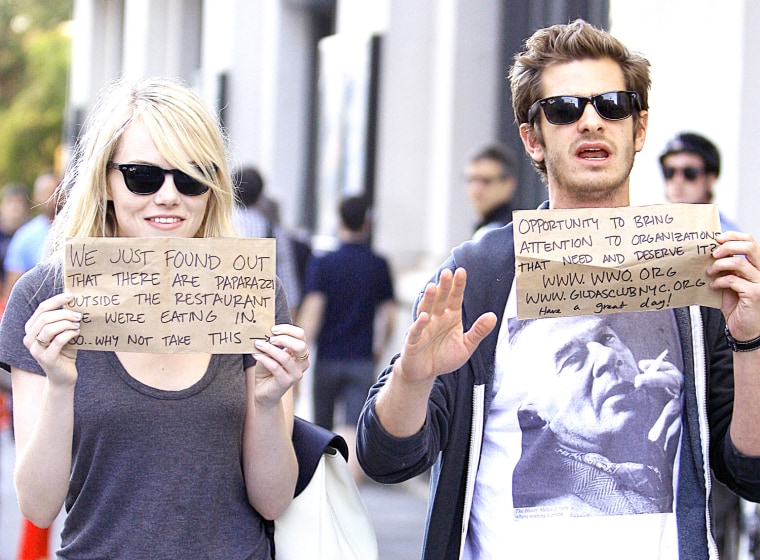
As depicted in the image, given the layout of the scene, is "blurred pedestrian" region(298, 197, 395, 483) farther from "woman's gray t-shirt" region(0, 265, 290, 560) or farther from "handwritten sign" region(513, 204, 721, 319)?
"handwritten sign" region(513, 204, 721, 319)

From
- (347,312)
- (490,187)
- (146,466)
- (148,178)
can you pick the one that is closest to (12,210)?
(347,312)

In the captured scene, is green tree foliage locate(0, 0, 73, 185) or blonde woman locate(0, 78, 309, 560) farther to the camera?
green tree foliage locate(0, 0, 73, 185)

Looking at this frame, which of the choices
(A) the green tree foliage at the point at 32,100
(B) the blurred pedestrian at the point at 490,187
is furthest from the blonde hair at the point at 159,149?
(A) the green tree foliage at the point at 32,100

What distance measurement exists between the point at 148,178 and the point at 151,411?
50 cm

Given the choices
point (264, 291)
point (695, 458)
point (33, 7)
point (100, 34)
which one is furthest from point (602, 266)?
point (33, 7)

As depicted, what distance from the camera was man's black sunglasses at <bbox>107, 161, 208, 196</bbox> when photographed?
96.8 inches

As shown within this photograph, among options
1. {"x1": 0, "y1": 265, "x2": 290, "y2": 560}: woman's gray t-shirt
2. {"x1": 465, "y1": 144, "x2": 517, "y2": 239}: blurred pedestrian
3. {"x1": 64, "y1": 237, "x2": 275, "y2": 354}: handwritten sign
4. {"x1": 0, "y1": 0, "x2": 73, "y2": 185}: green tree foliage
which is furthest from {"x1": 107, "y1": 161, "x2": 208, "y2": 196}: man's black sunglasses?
{"x1": 0, "y1": 0, "x2": 73, "y2": 185}: green tree foliage

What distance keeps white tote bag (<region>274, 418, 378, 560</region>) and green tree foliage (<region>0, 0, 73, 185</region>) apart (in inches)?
1422

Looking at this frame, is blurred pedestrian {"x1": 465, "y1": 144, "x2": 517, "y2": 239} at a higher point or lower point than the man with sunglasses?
higher

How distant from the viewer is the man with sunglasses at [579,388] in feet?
7.43

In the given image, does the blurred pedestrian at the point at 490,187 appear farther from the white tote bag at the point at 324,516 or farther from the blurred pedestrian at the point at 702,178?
the white tote bag at the point at 324,516

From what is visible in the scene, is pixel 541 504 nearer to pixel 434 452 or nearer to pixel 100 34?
pixel 434 452

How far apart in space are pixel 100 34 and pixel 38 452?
19582 mm

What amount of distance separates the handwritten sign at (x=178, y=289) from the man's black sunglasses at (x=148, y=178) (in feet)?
0.51
